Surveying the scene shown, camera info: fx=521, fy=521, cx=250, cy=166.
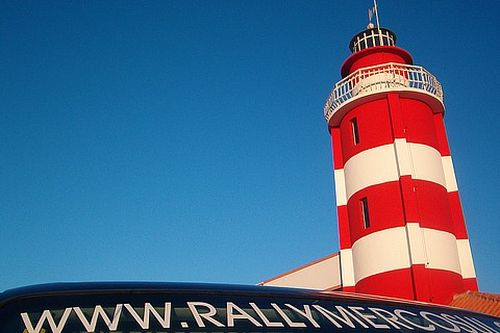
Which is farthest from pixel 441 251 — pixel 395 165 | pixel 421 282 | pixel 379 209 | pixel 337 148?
pixel 337 148

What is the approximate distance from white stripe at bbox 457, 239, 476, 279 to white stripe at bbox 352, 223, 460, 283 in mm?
197

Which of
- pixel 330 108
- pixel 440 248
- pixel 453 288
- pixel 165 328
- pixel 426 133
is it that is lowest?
pixel 165 328

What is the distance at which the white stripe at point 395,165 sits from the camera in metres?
17.0

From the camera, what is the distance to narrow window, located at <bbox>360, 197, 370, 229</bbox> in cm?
1717

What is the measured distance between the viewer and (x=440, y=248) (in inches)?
634

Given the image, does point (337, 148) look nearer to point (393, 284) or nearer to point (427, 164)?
point (427, 164)

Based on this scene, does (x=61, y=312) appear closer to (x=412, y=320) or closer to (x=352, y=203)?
(x=412, y=320)

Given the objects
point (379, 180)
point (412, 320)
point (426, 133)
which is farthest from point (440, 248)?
point (412, 320)

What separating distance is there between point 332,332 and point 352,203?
53.3ft

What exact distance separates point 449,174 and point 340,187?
3.75 m

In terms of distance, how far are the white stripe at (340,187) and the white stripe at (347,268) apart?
177 cm

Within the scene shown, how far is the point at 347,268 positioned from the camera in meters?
17.5

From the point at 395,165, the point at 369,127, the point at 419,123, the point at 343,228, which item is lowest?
the point at 343,228

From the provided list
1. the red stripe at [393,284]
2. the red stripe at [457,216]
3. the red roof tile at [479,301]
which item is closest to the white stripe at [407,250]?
the red stripe at [393,284]
